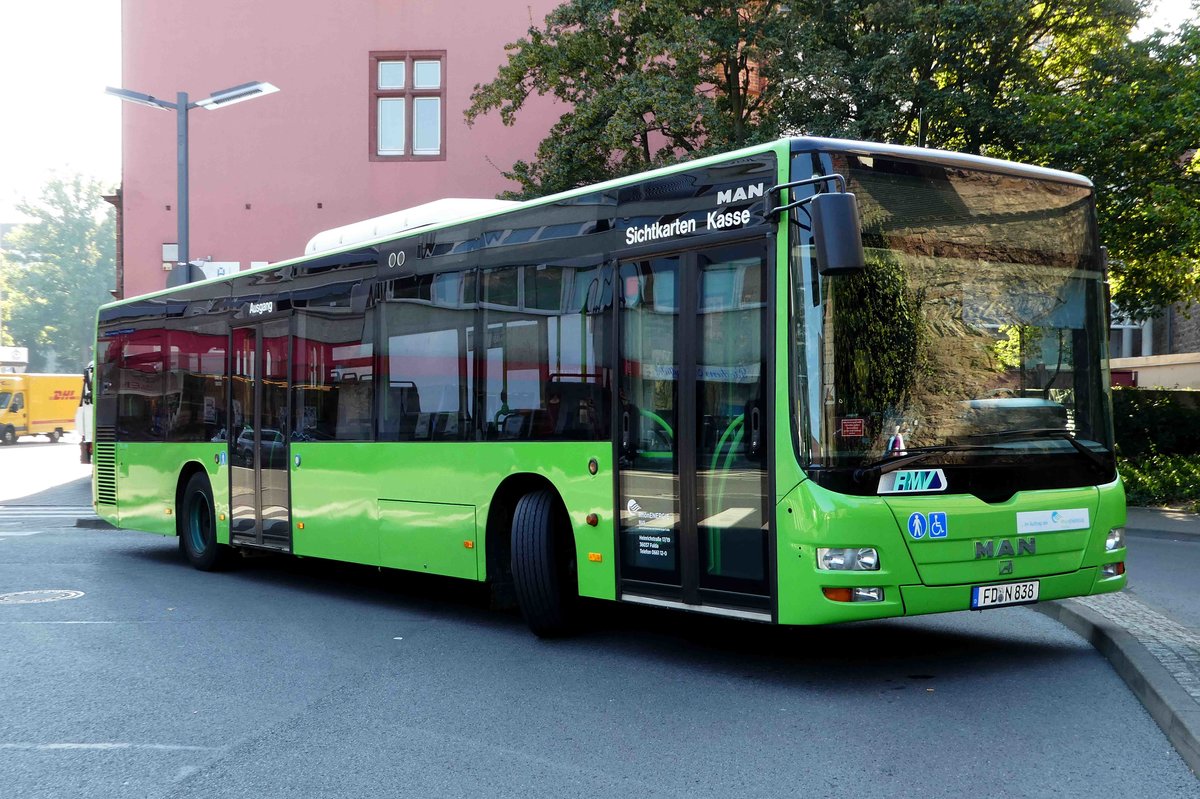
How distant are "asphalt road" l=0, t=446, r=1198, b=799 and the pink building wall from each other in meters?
19.8

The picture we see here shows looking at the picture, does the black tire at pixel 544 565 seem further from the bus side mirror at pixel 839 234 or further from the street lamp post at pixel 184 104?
the street lamp post at pixel 184 104

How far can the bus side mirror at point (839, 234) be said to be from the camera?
6449 mm

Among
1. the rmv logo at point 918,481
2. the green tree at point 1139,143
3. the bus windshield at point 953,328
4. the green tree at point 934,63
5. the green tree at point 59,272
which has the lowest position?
the rmv logo at point 918,481

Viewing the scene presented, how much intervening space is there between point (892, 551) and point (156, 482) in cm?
1004

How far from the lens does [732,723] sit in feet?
21.1

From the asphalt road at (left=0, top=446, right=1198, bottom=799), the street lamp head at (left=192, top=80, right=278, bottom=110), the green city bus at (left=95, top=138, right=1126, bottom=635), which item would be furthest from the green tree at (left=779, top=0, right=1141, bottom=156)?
the asphalt road at (left=0, top=446, right=1198, bottom=799)

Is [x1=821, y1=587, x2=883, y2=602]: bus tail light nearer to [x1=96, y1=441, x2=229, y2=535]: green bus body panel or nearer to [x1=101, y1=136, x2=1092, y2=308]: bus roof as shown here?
[x1=101, y1=136, x2=1092, y2=308]: bus roof

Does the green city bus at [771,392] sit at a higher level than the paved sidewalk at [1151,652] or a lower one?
higher

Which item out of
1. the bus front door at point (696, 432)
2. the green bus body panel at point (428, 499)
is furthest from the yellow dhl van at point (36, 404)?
the bus front door at point (696, 432)

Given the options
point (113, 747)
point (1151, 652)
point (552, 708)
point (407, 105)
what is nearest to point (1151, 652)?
point (1151, 652)

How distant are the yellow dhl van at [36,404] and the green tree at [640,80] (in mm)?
37787

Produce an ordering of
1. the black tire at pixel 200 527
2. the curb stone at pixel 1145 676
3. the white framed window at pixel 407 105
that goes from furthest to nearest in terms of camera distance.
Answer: the white framed window at pixel 407 105, the black tire at pixel 200 527, the curb stone at pixel 1145 676

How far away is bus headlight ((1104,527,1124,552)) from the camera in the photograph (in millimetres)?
7719

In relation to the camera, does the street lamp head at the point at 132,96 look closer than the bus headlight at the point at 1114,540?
No
